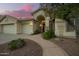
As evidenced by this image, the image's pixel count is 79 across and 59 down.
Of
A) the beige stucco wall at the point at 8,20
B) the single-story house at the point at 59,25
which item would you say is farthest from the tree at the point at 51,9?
the beige stucco wall at the point at 8,20

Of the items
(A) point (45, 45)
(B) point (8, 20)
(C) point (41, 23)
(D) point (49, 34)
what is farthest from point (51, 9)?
(B) point (8, 20)

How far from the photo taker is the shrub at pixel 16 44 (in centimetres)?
434

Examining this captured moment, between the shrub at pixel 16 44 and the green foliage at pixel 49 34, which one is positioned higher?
the green foliage at pixel 49 34

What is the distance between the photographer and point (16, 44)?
4.36 m

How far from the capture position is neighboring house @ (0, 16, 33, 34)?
4438mm

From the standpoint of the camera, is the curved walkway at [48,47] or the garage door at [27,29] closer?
the curved walkway at [48,47]

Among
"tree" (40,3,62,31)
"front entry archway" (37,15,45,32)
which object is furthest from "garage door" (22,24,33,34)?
"tree" (40,3,62,31)

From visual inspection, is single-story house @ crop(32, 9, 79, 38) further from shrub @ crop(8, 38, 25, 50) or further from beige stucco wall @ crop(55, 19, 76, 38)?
shrub @ crop(8, 38, 25, 50)

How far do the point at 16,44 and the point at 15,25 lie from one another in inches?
11.9

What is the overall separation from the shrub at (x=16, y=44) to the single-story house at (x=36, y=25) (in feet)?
0.49

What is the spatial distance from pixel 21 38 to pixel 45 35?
365mm

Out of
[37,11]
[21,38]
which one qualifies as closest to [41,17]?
[37,11]

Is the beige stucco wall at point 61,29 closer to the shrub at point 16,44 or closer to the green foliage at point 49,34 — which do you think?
the green foliage at point 49,34

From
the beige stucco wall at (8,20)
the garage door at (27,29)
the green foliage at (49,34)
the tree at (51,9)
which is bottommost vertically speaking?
the green foliage at (49,34)
